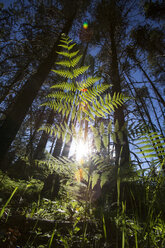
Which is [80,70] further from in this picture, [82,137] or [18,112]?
[18,112]

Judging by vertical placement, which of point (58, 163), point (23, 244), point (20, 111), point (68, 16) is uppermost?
point (68, 16)

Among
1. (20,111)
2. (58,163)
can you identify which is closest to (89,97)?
(58,163)

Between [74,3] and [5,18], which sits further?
[74,3]

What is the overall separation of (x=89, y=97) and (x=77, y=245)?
4.02 ft

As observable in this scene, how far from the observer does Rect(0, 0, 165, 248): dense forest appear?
67cm

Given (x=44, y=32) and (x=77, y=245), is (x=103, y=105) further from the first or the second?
(x=44, y=32)

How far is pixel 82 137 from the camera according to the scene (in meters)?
0.81

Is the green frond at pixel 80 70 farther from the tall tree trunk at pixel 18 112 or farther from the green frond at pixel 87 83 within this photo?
the tall tree trunk at pixel 18 112

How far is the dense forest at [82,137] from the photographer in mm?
670

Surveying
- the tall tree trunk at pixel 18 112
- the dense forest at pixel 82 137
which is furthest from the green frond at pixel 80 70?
the tall tree trunk at pixel 18 112

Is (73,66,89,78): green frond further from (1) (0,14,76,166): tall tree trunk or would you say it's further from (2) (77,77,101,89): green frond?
(1) (0,14,76,166): tall tree trunk

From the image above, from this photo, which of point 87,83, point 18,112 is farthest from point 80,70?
point 18,112

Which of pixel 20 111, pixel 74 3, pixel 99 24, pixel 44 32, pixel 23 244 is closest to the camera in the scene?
pixel 23 244

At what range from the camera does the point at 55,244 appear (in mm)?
1003
